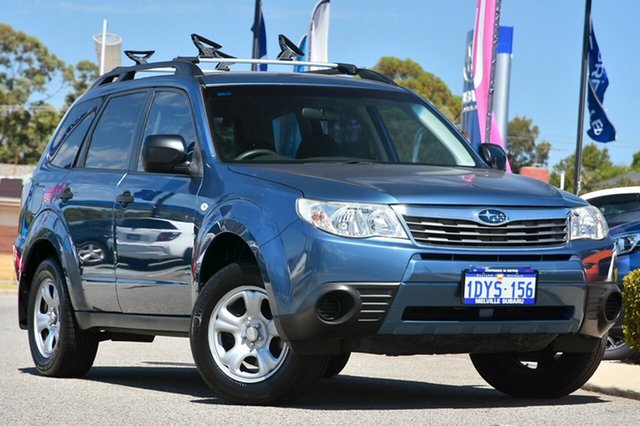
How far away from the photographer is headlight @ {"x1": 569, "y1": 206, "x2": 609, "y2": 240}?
7.82 meters

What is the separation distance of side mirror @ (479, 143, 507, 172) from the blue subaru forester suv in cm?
2

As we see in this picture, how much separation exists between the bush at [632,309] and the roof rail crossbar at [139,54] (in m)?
3.76

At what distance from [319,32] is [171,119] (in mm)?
14468

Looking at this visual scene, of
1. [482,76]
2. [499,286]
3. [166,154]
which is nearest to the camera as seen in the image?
[499,286]

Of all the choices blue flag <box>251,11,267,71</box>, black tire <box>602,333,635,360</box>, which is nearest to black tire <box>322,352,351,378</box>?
black tire <box>602,333,635,360</box>

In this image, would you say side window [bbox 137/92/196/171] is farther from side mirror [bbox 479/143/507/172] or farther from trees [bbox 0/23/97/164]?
trees [bbox 0/23/97/164]

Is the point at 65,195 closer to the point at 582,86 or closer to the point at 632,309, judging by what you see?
the point at 632,309

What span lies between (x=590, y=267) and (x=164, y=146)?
251 centimetres

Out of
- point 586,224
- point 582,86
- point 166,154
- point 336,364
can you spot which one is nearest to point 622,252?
point 336,364

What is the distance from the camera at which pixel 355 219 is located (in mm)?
7293

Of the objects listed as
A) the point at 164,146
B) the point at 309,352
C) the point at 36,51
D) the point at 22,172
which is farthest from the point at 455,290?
the point at 36,51

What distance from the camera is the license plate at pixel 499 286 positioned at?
7.33 m

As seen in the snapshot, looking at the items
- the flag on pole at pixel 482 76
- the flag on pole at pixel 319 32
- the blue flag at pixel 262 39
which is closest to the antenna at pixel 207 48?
the flag on pole at pixel 482 76

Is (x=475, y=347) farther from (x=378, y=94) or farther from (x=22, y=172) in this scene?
(x=22, y=172)
